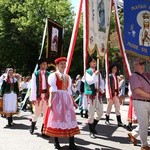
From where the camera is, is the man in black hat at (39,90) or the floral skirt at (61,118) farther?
the man in black hat at (39,90)

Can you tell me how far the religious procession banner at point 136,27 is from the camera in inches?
274

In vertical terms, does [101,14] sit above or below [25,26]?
below

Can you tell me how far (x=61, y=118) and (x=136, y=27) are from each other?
88.0 inches

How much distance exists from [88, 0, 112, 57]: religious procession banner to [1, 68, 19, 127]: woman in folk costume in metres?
2.77

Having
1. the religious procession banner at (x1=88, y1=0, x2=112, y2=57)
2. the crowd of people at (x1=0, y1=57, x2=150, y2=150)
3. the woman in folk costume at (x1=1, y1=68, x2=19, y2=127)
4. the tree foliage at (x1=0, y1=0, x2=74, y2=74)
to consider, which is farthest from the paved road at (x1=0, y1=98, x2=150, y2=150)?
the tree foliage at (x1=0, y1=0, x2=74, y2=74)

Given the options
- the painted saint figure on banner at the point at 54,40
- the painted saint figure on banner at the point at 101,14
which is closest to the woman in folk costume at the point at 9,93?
the painted saint figure on banner at the point at 54,40

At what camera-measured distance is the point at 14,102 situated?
1126 cm

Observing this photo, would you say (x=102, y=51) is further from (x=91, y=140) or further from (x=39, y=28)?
(x=39, y=28)

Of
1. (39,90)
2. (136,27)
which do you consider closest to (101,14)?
(39,90)

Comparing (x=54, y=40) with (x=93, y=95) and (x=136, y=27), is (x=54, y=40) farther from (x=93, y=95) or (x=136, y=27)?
(x=136, y=27)

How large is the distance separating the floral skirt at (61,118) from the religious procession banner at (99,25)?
215 centimetres

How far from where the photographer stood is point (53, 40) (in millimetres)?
11445

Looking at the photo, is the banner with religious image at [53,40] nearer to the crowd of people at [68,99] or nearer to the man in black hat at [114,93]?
the man in black hat at [114,93]

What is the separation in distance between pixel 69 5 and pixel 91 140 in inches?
1055
